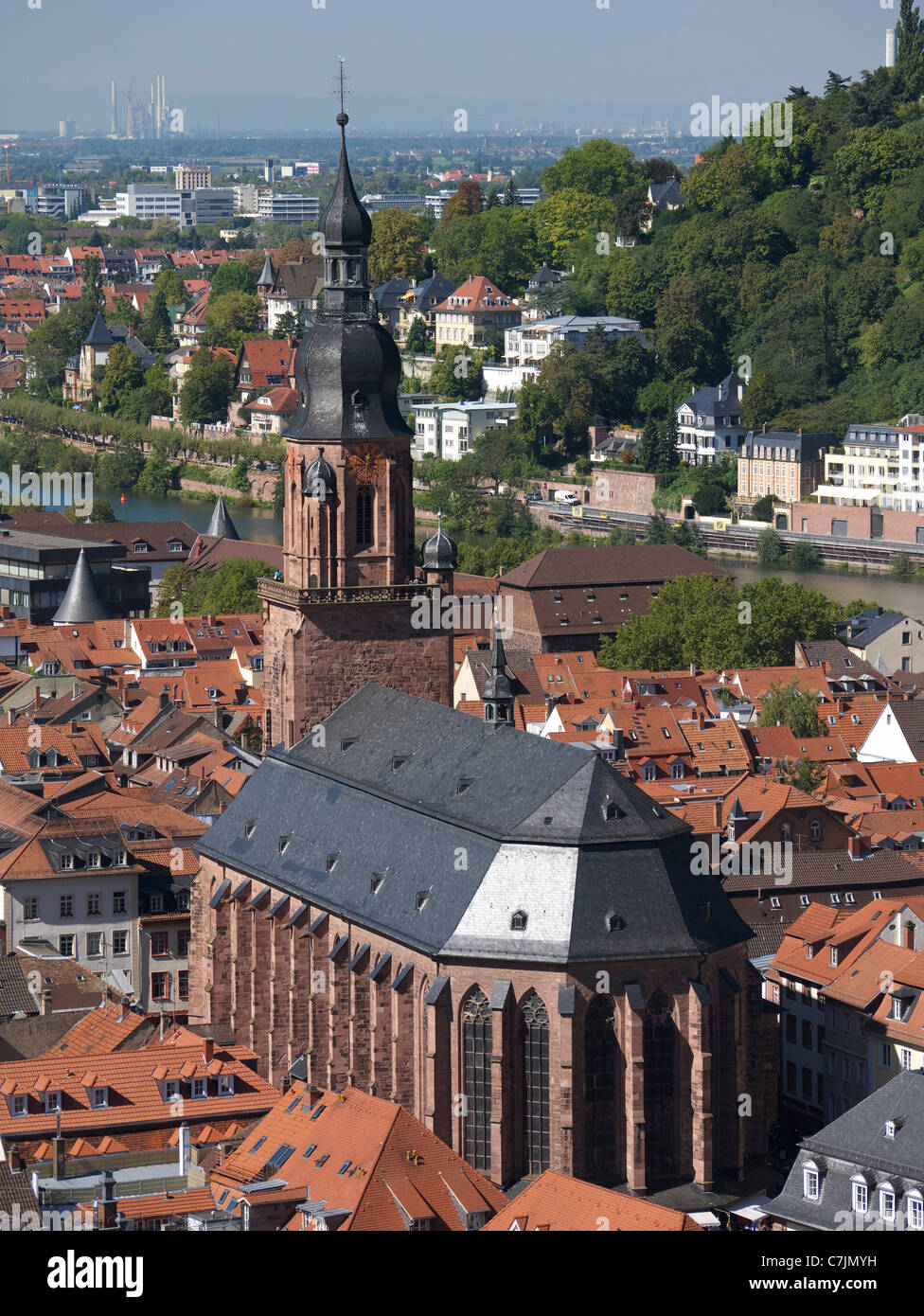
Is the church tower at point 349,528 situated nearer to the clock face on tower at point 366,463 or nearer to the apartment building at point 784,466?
the clock face on tower at point 366,463

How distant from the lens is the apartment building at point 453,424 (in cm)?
16838

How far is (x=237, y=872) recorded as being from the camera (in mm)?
48875

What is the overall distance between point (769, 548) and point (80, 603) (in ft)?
151

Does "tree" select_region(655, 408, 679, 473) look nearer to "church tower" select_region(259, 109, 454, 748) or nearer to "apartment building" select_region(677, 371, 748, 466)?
"apartment building" select_region(677, 371, 748, 466)

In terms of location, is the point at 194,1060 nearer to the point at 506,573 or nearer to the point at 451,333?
→ the point at 506,573

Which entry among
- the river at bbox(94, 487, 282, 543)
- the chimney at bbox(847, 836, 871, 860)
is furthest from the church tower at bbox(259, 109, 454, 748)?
the river at bbox(94, 487, 282, 543)

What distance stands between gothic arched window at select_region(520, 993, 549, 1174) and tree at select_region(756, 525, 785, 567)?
102070mm

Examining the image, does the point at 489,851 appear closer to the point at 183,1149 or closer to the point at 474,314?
the point at 183,1149

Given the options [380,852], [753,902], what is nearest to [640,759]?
[753,902]

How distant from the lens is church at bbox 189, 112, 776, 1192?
37.4 m

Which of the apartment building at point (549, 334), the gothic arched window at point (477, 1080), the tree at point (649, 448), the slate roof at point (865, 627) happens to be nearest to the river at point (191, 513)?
the tree at point (649, 448)

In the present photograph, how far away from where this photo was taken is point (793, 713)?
82000mm
